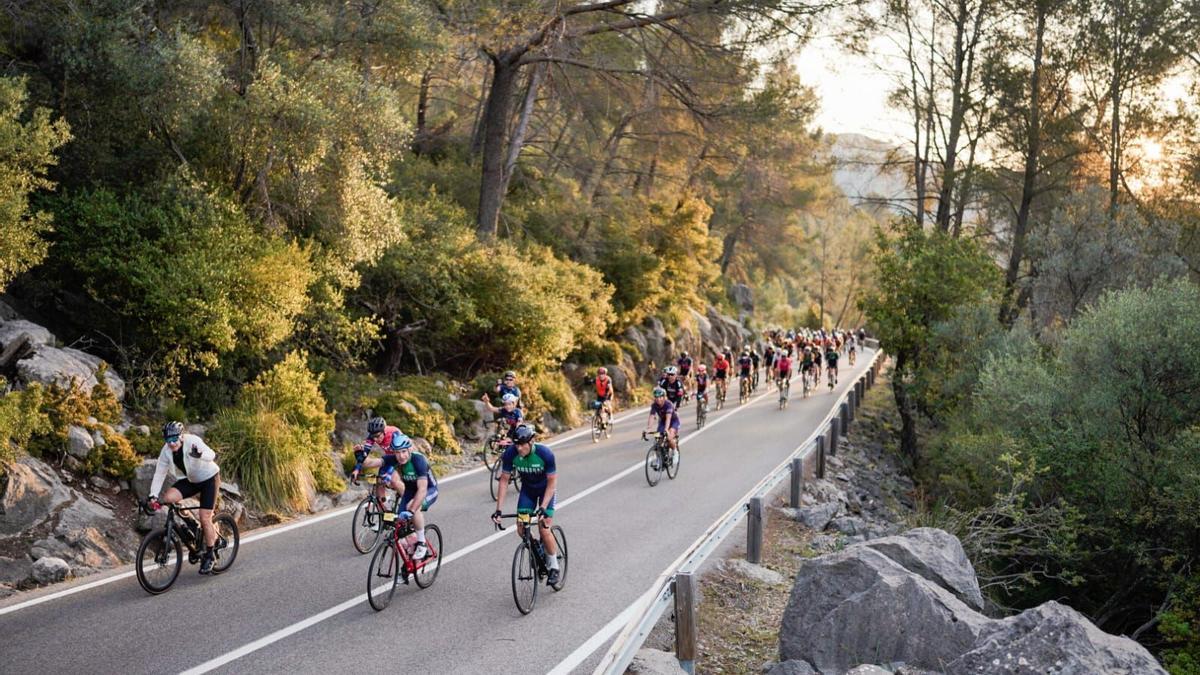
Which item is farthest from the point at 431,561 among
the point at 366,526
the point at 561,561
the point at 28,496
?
the point at 28,496

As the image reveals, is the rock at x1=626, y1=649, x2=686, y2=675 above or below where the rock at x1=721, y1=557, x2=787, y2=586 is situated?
above

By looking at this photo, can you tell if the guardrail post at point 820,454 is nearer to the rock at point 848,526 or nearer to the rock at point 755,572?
the rock at point 848,526

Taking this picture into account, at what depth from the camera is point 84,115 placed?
14336mm

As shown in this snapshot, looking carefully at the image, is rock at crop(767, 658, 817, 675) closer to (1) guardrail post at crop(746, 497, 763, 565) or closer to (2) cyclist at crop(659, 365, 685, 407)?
(1) guardrail post at crop(746, 497, 763, 565)

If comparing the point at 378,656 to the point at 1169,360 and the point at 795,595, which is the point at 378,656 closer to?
the point at 795,595

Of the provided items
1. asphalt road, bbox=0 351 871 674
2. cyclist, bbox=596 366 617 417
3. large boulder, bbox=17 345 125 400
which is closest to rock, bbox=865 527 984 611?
asphalt road, bbox=0 351 871 674

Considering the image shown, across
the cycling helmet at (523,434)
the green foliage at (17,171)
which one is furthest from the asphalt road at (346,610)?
the green foliage at (17,171)

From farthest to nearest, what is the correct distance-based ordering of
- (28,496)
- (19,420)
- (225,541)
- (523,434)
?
(225,541) → (19,420) → (28,496) → (523,434)

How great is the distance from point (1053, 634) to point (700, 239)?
30.8 m

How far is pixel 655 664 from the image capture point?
25.2 ft

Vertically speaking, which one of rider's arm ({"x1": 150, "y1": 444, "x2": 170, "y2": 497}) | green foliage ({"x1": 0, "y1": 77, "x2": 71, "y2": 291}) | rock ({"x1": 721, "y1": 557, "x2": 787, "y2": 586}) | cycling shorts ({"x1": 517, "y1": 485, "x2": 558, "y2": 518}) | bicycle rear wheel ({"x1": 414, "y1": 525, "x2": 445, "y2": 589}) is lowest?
rock ({"x1": 721, "y1": 557, "x2": 787, "y2": 586})

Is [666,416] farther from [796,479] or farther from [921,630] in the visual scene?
[921,630]

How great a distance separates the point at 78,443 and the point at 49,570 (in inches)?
85.9

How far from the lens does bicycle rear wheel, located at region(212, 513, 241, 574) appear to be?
9.98 metres
